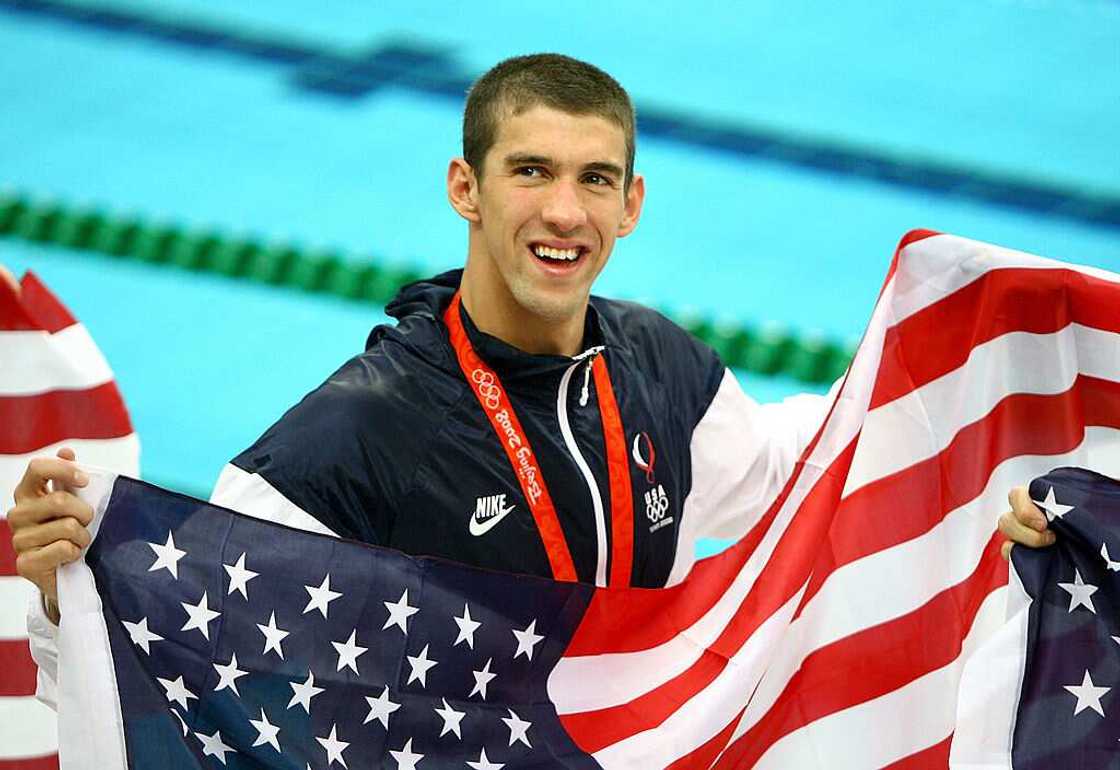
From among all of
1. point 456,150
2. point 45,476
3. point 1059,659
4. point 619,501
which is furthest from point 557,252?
point 456,150

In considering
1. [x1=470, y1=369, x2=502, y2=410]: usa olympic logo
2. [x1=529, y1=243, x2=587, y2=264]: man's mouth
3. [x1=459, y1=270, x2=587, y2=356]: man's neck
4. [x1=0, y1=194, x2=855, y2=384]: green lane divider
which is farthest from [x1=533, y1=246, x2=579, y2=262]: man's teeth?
[x1=0, y1=194, x2=855, y2=384]: green lane divider

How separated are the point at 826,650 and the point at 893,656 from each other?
109 millimetres

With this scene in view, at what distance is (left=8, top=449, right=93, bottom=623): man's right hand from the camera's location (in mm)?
2314

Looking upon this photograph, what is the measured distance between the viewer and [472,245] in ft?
8.95

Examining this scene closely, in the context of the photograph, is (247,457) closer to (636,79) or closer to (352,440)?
(352,440)

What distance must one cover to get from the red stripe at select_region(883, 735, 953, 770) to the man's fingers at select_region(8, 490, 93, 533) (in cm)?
133

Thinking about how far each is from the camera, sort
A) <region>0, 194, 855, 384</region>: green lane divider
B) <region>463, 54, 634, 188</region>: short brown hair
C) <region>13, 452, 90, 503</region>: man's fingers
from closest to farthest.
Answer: <region>13, 452, 90, 503</region>: man's fingers, <region>463, 54, 634, 188</region>: short brown hair, <region>0, 194, 855, 384</region>: green lane divider

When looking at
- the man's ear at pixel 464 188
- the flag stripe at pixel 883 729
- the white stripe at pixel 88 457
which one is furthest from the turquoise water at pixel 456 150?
the flag stripe at pixel 883 729

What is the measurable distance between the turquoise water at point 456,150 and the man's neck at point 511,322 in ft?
9.82

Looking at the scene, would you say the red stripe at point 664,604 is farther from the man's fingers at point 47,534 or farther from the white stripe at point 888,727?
the man's fingers at point 47,534

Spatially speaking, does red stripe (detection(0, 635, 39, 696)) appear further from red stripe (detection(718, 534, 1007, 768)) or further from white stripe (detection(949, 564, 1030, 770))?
white stripe (detection(949, 564, 1030, 770))

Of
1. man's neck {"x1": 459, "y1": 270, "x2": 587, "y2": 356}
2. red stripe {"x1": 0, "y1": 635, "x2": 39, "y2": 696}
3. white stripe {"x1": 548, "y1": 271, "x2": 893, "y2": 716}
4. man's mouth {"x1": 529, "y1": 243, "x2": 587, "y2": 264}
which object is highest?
man's mouth {"x1": 529, "y1": 243, "x2": 587, "y2": 264}

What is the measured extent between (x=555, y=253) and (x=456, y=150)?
5525 mm

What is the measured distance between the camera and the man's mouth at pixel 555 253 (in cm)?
261
